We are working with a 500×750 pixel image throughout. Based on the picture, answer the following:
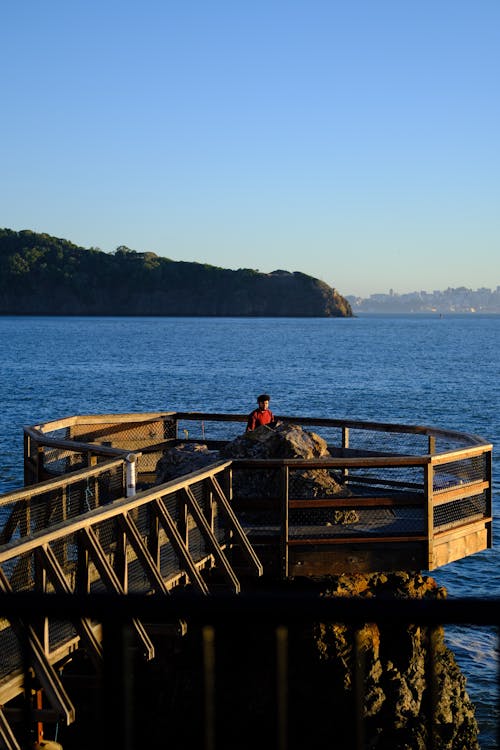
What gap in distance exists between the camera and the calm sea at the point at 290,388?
2495 centimetres

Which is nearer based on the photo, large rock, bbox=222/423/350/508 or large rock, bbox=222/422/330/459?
large rock, bbox=222/423/350/508

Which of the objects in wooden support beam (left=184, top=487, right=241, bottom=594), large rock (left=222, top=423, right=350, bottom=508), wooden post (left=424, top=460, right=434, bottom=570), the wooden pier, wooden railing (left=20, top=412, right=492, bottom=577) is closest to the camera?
the wooden pier

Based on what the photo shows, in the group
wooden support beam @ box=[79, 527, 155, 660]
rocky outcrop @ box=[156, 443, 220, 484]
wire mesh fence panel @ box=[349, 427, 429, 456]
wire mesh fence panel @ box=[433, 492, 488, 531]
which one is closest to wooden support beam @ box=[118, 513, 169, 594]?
wooden support beam @ box=[79, 527, 155, 660]

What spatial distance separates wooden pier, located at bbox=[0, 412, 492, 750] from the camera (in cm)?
862

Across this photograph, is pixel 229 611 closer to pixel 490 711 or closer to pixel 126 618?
A: pixel 126 618

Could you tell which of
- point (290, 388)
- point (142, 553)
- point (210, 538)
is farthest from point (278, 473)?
point (290, 388)

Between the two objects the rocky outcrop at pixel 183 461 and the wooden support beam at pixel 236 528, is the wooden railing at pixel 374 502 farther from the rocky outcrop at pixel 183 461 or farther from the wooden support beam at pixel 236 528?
the rocky outcrop at pixel 183 461

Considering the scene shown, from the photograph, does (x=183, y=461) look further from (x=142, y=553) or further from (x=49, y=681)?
(x=49, y=681)

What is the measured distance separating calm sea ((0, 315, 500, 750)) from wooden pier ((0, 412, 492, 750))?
5.45 meters

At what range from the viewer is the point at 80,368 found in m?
96.7

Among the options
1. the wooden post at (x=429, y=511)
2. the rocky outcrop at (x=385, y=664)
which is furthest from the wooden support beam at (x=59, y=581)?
the wooden post at (x=429, y=511)

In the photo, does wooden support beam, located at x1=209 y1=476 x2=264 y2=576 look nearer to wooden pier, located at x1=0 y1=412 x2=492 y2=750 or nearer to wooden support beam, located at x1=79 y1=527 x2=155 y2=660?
wooden pier, located at x1=0 y1=412 x2=492 y2=750

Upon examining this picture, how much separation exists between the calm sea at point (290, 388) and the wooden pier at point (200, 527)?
5454 millimetres

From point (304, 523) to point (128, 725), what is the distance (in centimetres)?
970
